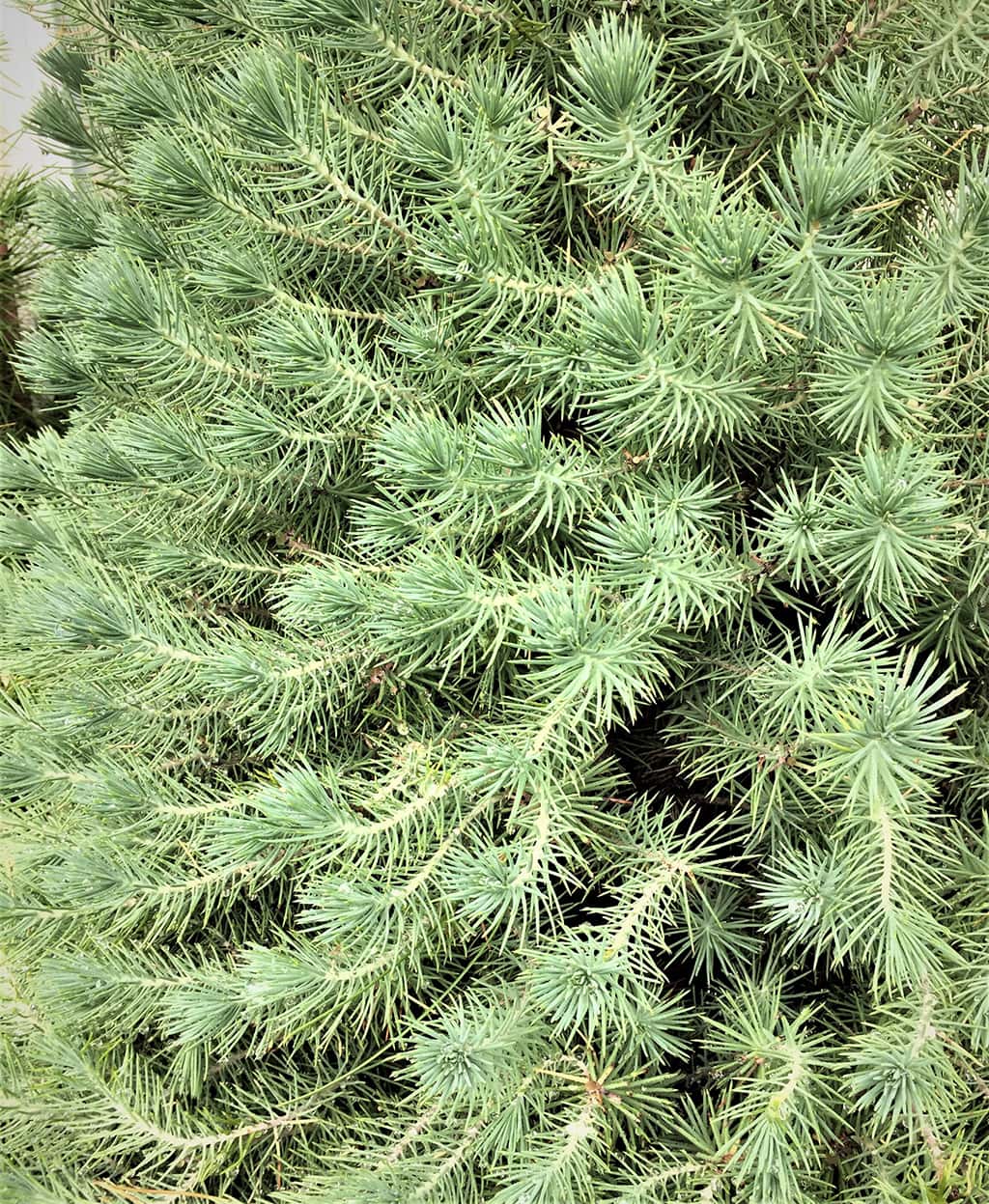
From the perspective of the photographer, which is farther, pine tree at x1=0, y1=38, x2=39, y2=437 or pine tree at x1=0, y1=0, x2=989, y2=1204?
pine tree at x1=0, y1=38, x2=39, y2=437

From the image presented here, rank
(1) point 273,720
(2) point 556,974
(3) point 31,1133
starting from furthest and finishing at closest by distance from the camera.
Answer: (3) point 31,1133, (1) point 273,720, (2) point 556,974

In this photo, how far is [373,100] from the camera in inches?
20.6

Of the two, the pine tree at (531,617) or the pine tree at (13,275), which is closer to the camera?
the pine tree at (531,617)

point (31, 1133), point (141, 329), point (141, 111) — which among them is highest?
point (141, 111)

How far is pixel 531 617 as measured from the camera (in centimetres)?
42

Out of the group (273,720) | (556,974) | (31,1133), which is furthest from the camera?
(31,1133)

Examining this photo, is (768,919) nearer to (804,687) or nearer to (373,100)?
(804,687)

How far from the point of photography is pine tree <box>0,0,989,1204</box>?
1.37 feet

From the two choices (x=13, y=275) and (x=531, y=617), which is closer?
(x=531, y=617)

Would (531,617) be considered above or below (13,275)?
below

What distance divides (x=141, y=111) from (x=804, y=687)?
50cm

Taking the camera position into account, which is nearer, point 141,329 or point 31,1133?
point 141,329

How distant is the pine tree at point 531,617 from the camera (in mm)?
417

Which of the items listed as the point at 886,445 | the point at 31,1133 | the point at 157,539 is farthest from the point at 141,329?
the point at 31,1133
